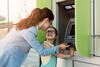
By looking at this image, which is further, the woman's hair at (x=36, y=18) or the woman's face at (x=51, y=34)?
the woman's face at (x=51, y=34)

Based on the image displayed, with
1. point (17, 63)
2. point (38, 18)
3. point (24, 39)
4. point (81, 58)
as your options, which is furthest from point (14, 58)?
point (81, 58)

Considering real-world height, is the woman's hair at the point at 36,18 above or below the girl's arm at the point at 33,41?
above

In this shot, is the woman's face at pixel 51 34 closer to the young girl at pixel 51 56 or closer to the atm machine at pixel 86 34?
the young girl at pixel 51 56

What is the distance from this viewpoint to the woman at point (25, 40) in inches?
94.0

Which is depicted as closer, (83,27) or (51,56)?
(83,27)

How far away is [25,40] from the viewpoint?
8.08 ft

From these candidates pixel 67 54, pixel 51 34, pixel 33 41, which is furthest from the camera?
pixel 51 34

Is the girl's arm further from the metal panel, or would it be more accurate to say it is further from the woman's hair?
the metal panel

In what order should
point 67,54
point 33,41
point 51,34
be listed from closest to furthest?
point 33,41 < point 67,54 < point 51,34

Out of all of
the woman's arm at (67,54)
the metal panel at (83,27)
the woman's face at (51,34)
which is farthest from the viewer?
the woman's face at (51,34)

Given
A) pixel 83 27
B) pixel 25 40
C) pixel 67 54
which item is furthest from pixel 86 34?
pixel 25 40

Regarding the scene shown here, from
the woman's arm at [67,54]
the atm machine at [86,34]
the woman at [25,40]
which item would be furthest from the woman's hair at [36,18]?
the woman's arm at [67,54]

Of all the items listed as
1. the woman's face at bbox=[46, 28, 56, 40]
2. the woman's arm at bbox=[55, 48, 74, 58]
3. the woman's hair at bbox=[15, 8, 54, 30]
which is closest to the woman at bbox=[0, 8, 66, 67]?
the woman's hair at bbox=[15, 8, 54, 30]

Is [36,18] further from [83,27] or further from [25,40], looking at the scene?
[83,27]
